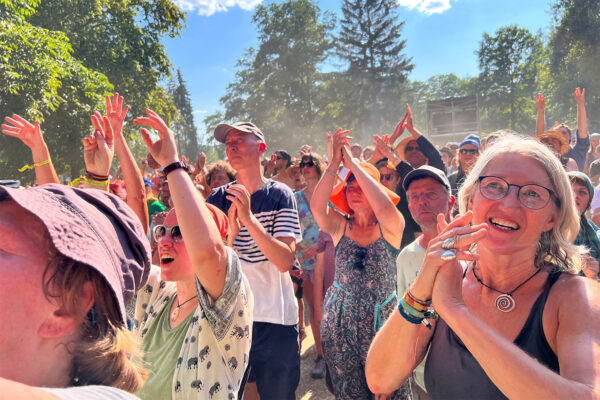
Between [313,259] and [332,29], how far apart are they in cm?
3939

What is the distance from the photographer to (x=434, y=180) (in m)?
2.64

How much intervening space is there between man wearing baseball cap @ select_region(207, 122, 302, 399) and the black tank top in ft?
3.54

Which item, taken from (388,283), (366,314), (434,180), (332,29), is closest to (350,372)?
(366,314)

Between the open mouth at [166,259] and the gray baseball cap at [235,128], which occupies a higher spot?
the gray baseball cap at [235,128]

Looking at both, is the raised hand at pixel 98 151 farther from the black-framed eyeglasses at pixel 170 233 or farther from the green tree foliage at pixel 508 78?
the green tree foliage at pixel 508 78

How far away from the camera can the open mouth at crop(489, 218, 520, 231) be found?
150cm

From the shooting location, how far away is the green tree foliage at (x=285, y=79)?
35.9m

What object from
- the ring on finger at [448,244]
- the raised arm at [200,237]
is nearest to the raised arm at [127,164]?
the raised arm at [200,237]

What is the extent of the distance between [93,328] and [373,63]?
145ft

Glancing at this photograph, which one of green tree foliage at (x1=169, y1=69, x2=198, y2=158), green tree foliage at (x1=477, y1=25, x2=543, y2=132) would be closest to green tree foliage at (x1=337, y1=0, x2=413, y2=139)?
green tree foliage at (x1=477, y1=25, x2=543, y2=132)

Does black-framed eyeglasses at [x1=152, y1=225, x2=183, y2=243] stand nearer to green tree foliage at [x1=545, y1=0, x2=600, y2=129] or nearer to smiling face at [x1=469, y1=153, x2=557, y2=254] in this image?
smiling face at [x1=469, y1=153, x2=557, y2=254]

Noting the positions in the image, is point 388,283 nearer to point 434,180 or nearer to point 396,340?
point 434,180

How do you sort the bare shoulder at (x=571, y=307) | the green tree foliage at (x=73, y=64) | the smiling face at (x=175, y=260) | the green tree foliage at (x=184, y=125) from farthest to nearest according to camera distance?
the green tree foliage at (x=184, y=125) < the green tree foliage at (x=73, y=64) < the smiling face at (x=175, y=260) < the bare shoulder at (x=571, y=307)

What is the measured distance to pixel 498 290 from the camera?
1.55 m
